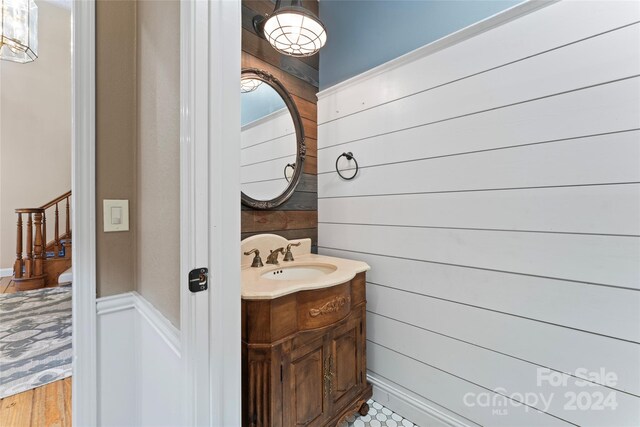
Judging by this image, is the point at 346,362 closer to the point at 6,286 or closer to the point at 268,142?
Answer: the point at 268,142

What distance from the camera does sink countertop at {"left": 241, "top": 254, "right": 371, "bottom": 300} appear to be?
40.8 inches

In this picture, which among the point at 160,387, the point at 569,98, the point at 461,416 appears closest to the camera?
the point at 160,387

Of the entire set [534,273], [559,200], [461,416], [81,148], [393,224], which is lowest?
[461,416]

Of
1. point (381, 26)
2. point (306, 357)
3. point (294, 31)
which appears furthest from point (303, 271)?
point (381, 26)

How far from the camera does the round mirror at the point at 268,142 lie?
1.58 meters

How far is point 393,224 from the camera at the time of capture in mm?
1515

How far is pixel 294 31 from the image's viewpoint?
150 cm

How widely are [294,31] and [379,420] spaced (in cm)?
213

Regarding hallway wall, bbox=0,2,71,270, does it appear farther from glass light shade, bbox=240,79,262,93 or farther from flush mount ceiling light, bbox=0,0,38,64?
glass light shade, bbox=240,79,262,93

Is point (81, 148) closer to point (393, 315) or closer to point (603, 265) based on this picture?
point (393, 315)

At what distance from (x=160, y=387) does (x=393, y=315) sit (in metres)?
1.12

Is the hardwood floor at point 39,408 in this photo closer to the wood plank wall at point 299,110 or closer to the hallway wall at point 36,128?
the wood plank wall at point 299,110

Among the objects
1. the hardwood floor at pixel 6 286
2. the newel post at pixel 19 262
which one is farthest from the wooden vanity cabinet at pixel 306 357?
the newel post at pixel 19 262

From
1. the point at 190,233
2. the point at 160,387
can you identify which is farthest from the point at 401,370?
the point at 190,233
